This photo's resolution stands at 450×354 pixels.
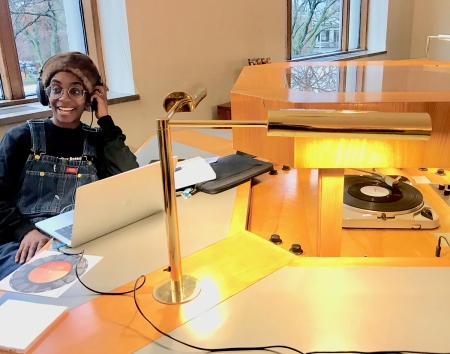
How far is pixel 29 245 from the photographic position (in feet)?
4.01

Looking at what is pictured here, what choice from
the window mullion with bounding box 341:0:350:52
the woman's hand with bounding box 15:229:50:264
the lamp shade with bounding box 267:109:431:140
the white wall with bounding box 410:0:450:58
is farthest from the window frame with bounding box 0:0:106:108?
the white wall with bounding box 410:0:450:58

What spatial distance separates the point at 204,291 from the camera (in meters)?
0.86

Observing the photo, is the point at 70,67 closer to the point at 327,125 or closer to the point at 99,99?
the point at 99,99

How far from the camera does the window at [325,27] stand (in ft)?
12.0

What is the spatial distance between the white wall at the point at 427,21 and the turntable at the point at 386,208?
11.5 feet

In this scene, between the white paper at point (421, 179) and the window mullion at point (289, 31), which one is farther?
the window mullion at point (289, 31)

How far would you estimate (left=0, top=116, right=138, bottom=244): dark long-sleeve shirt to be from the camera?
1.37 meters

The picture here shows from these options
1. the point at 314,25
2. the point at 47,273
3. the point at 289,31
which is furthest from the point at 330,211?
the point at 314,25

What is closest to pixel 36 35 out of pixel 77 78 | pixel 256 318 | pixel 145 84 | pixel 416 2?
pixel 145 84

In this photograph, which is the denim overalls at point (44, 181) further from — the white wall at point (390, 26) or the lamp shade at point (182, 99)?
the white wall at point (390, 26)

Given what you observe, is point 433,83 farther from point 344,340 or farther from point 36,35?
point 36,35

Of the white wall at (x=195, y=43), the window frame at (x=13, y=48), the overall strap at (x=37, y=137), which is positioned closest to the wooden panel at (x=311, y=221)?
the overall strap at (x=37, y=137)

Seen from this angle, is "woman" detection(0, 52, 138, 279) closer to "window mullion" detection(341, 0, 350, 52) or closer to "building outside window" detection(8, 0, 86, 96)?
"building outside window" detection(8, 0, 86, 96)

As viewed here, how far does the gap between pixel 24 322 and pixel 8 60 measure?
1.80m
